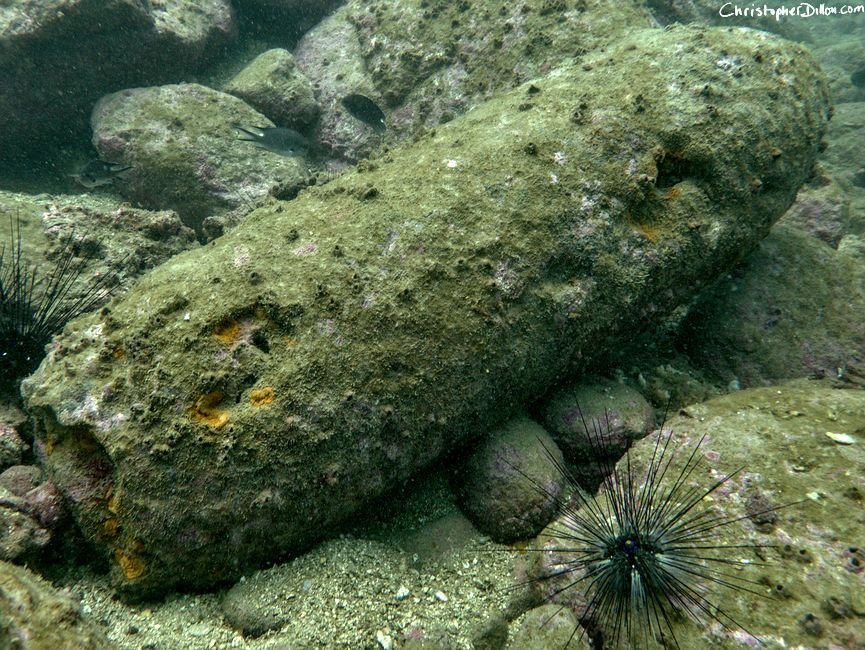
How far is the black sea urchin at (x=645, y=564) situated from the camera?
2664 mm

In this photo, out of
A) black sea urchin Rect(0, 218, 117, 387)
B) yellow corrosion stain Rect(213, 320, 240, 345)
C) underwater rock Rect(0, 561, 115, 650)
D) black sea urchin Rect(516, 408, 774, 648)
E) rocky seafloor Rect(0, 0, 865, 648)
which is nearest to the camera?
underwater rock Rect(0, 561, 115, 650)

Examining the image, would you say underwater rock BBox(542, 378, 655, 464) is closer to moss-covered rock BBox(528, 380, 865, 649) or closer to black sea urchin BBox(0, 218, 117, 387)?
moss-covered rock BBox(528, 380, 865, 649)

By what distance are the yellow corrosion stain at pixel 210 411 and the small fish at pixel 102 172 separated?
15.0 ft

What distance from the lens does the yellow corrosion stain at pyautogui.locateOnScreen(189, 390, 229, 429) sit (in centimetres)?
303

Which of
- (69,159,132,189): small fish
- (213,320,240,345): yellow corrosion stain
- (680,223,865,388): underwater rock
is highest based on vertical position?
(69,159,132,189): small fish

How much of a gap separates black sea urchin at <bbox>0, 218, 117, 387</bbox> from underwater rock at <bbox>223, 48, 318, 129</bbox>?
408cm

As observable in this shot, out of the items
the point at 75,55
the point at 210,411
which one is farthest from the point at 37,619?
the point at 75,55

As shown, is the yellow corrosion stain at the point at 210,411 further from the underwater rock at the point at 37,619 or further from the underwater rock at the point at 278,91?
the underwater rock at the point at 278,91

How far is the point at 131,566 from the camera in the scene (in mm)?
3057

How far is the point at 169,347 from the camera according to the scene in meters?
3.16

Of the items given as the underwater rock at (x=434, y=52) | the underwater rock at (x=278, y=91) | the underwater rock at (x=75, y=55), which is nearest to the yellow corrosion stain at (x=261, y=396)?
the underwater rock at (x=434, y=52)

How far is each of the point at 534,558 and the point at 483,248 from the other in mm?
2240

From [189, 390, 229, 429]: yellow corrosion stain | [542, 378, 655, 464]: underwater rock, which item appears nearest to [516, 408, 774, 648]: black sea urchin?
[542, 378, 655, 464]: underwater rock

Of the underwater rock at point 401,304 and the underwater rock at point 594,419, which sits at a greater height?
the underwater rock at point 401,304
